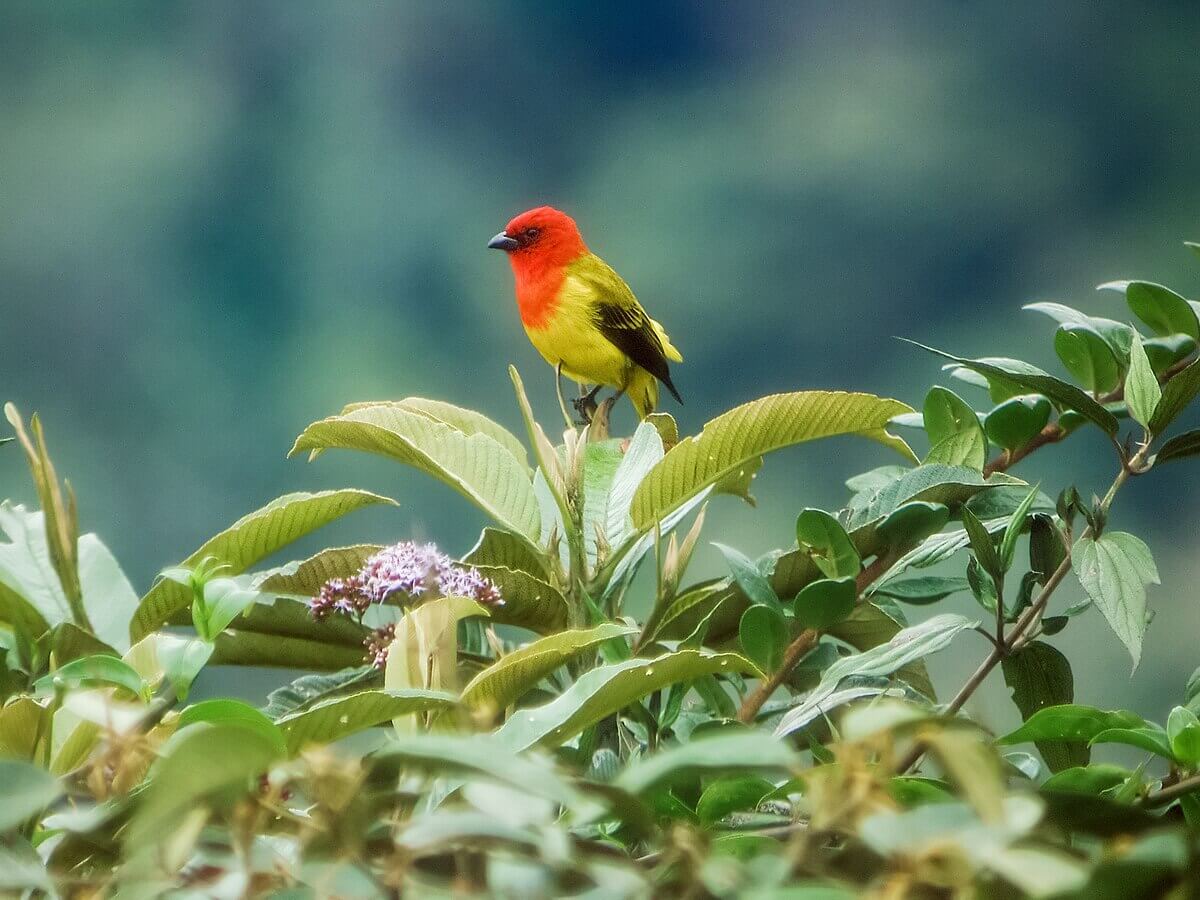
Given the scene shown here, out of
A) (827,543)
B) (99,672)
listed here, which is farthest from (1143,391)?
(99,672)

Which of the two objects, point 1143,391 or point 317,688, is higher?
point 1143,391

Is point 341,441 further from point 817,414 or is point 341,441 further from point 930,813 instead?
point 930,813

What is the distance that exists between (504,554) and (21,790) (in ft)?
0.99

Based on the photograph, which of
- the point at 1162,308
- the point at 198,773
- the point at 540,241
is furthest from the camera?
the point at 540,241

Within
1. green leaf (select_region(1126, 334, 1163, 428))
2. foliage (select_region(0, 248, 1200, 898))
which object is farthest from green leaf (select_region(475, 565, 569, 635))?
green leaf (select_region(1126, 334, 1163, 428))

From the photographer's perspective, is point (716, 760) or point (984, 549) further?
point (984, 549)

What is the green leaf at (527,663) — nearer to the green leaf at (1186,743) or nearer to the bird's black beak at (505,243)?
the green leaf at (1186,743)

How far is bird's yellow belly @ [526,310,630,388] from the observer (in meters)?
1.46

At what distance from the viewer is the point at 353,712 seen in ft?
1.05

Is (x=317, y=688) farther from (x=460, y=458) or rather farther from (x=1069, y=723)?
(x=1069, y=723)

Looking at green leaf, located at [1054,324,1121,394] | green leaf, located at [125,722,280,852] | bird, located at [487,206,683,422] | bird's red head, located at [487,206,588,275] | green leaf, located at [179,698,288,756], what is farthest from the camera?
bird's red head, located at [487,206,588,275]

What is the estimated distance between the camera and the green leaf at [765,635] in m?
0.41

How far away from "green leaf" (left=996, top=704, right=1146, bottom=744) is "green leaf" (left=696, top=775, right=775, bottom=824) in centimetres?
6

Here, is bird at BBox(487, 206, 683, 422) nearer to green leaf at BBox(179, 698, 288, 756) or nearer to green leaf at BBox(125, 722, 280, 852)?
green leaf at BBox(179, 698, 288, 756)
